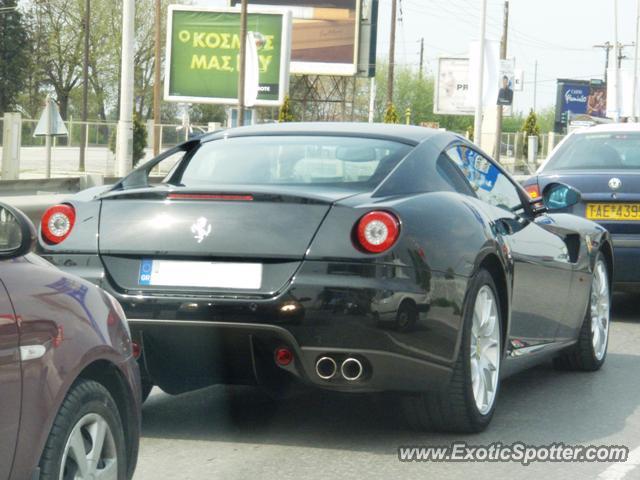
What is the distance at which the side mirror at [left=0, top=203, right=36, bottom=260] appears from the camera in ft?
11.8

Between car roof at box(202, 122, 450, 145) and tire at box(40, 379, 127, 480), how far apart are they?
2.68 m

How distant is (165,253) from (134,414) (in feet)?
4.72

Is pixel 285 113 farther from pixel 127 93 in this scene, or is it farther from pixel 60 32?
pixel 127 93

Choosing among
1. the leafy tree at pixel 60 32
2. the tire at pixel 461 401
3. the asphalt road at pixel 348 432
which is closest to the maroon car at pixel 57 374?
the asphalt road at pixel 348 432

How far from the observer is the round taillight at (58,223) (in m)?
5.87

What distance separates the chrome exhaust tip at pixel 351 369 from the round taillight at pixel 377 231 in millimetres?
450

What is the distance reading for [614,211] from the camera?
1045cm

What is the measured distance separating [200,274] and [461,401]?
127cm

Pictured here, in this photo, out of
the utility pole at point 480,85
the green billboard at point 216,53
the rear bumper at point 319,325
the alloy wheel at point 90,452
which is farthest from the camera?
the green billboard at point 216,53

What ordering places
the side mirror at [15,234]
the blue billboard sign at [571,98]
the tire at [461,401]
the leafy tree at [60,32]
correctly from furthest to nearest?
the blue billboard sign at [571,98]
the leafy tree at [60,32]
the tire at [461,401]
the side mirror at [15,234]

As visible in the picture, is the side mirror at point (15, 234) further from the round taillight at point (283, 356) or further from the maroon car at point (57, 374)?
the round taillight at point (283, 356)

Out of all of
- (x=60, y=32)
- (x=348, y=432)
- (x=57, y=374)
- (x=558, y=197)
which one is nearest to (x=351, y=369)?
(x=348, y=432)

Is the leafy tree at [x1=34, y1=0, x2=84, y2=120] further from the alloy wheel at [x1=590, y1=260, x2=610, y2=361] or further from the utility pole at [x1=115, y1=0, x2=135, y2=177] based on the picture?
the alloy wheel at [x1=590, y1=260, x2=610, y2=361]

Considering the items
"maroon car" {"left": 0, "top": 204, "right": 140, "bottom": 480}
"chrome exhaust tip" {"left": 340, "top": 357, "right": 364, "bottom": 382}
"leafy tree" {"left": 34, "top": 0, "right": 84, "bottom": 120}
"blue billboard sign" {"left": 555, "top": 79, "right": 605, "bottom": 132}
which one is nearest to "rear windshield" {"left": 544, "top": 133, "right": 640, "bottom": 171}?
"chrome exhaust tip" {"left": 340, "top": 357, "right": 364, "bottom": 382}
